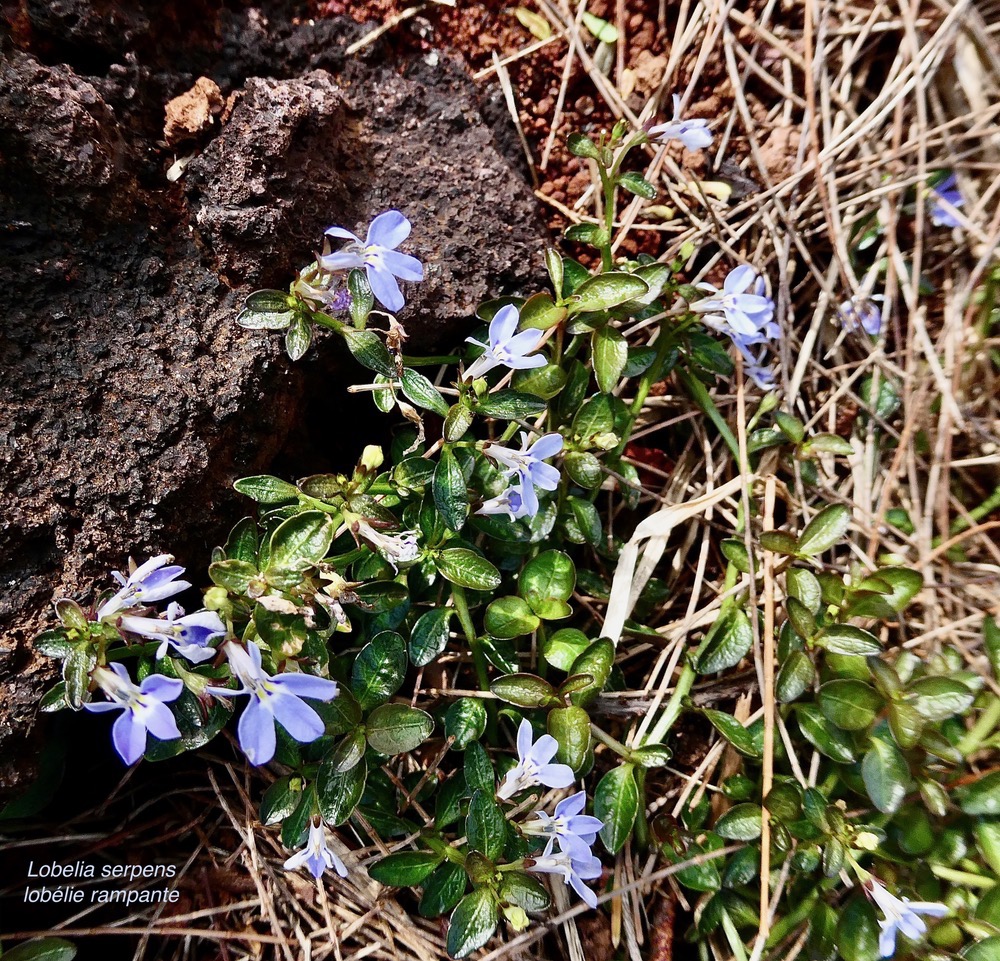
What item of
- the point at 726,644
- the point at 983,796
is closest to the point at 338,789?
the point at 726,644

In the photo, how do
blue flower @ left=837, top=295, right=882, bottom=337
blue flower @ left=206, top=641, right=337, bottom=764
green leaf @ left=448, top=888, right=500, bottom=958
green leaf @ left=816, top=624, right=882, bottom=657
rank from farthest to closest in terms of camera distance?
blue flower @ left=837, top=295, right=882, bottom=337 < green leaf @ left=816, top=624, right=882, bottom=657 < green leaf @ left=448, top=888, right=500, bottom=958 < blue flower @ left=206, top=641, right=337, bottom=764

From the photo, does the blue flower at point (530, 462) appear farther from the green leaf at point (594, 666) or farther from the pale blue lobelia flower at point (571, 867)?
the pale blue lobelia flower at point (571, 867)

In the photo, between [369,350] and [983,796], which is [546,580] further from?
[983,796]

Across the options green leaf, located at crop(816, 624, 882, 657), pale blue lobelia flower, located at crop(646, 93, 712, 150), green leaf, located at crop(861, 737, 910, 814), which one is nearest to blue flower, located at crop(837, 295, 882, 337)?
pale blue lobelia flower, located at crop(646, 93, 712, 150)

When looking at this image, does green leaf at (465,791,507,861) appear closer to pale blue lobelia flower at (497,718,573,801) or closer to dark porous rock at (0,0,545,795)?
pale blue lobelia flower at (497,718,573,801)

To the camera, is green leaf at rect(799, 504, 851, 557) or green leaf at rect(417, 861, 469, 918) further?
green leaf at rect(799, 504, 851, 557)

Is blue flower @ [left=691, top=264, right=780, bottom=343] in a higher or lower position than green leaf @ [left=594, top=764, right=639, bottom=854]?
higher

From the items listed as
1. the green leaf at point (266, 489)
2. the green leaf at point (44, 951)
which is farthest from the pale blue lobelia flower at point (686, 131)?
the green leaf at point (44, 951)
